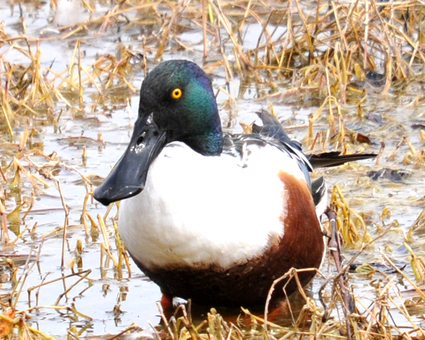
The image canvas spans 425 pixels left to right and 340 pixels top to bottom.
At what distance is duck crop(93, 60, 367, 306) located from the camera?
3.41 metres

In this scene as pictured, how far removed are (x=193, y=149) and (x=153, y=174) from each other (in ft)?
0.88

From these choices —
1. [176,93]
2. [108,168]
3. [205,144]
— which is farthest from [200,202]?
[108,168]

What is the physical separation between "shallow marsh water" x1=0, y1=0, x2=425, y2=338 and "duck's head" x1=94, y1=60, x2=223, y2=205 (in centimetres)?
51

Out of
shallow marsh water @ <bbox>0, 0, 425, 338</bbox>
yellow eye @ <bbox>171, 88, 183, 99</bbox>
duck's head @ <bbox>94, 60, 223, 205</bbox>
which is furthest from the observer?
shallow marsh water @ <bbox>0, 0, 425, 338</bbox>

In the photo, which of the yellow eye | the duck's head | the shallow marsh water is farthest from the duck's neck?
the shallow marsh water

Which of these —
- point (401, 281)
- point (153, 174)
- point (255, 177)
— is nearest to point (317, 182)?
point (401, 281)

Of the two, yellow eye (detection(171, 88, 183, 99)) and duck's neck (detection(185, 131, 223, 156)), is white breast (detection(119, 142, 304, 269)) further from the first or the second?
yellow eye (detection(171, 88, 183, 99))

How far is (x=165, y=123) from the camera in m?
3.58

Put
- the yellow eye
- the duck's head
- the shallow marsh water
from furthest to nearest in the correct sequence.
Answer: the shallow marsh water → the yellow eye → the duck's head

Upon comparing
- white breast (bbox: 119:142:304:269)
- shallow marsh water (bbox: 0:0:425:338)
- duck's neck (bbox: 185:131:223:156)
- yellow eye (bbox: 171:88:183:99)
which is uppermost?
yellow eye (bbox: 171:88:183:99)

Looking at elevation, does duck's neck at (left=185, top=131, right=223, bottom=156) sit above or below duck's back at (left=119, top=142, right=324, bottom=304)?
above

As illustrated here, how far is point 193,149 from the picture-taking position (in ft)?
12.1

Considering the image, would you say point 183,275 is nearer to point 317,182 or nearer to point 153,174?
point 153,174

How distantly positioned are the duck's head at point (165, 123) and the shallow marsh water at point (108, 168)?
0.51 meters
